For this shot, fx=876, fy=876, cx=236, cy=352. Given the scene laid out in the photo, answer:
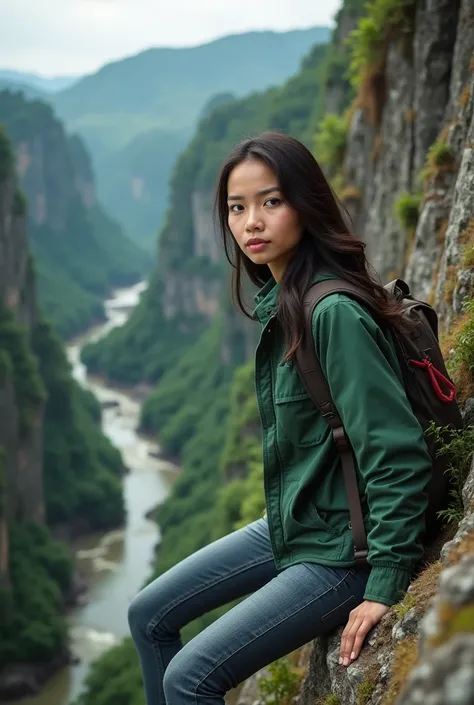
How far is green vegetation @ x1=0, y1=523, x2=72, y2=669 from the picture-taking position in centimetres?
3053

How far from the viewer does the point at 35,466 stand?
41688 mm

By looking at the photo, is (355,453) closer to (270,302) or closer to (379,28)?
(270,302)

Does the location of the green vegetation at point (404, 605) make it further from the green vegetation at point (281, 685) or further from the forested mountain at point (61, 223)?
the forested mountain at point (61, 223)

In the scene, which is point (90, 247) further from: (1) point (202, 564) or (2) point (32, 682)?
(1) point (202, 564)

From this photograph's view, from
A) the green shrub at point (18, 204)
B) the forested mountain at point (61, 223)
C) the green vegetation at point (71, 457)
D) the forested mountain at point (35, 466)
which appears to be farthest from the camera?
the forested mountain at point (61, 223)

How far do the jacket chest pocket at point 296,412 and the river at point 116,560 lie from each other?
27.6 m

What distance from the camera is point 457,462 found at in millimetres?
3896

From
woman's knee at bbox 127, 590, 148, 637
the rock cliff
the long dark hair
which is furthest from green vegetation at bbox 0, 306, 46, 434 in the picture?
the long dark hair

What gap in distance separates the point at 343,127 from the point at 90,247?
306ft

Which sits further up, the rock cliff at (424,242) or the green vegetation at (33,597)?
the rock cliff at (424,242)

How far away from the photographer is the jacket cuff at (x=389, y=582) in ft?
11.4

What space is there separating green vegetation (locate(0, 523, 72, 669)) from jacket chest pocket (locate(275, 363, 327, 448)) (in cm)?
2881

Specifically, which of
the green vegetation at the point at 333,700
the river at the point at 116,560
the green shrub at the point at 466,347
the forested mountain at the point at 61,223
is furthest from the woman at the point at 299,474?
the forested mountain at the point at 61,223

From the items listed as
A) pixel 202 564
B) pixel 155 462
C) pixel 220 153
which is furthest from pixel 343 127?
pixel 220 153
